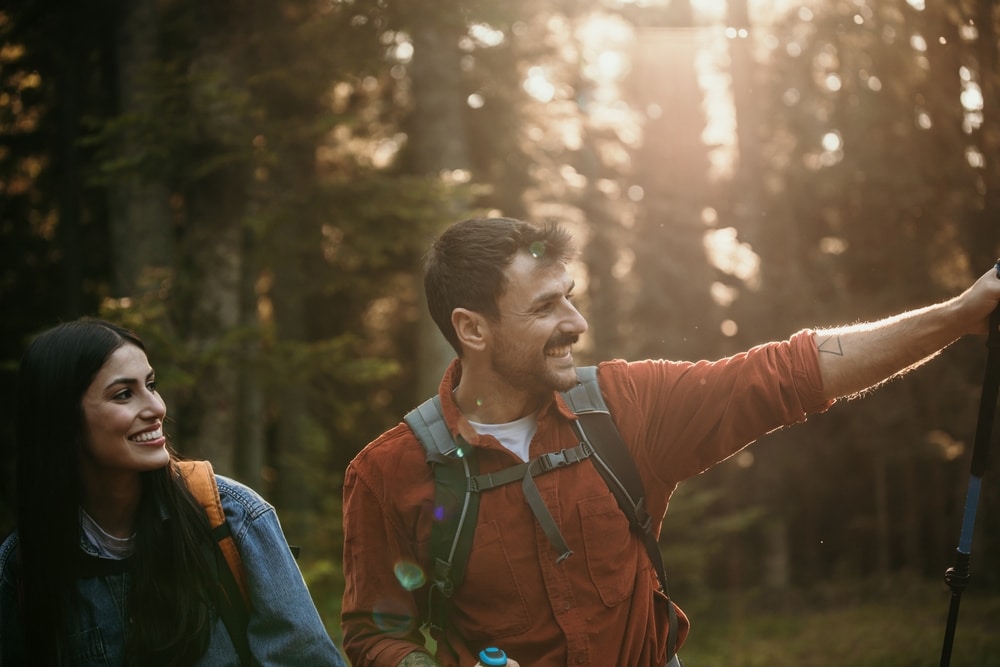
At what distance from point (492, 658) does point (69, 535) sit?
1.33 metres

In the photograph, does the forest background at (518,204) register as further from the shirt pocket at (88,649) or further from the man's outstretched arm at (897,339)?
the shirt pocket at (88,649)

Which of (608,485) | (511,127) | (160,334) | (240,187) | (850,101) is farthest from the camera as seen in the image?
(850,101)

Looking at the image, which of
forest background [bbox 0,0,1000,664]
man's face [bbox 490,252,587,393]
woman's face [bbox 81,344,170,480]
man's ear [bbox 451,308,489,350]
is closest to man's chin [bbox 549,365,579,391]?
man's face [bbox 490,252,587,393]

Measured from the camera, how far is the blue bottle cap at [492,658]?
270 centimetres

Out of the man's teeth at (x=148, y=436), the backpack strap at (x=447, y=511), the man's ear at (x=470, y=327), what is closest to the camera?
the man's teeth at (x=148, y=436)

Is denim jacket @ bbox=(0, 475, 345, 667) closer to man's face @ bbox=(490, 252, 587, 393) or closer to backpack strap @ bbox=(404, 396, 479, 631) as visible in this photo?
backpack strap @ bbox=(404, 396, 479, 631)

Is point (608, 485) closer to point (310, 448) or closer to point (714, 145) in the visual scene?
point (310, 448)

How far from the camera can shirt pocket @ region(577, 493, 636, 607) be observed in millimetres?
3021

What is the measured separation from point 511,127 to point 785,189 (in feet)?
29.6

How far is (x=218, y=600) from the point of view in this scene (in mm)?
2762

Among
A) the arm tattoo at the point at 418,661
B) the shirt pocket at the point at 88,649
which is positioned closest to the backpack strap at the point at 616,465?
the arm tattoo at the point at 418,661

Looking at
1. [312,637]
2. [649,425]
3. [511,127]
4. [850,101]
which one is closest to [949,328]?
[649,425]

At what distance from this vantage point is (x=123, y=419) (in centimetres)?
278

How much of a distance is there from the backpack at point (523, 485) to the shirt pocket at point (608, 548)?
49mm
